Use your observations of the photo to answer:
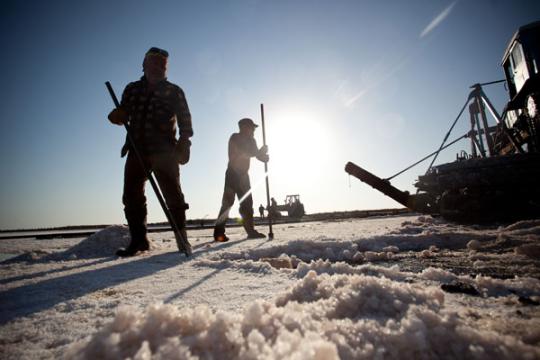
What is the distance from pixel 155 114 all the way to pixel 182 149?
0.51 m

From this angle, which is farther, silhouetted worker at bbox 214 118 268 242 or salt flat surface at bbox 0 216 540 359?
silhouetted worker at bbox 214 118 268 242

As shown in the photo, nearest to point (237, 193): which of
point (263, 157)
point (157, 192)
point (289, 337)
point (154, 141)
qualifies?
point (263, 157)

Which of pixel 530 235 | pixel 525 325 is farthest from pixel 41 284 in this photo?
pixel 530 235

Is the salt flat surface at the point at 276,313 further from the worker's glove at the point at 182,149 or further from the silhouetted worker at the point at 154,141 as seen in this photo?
the worker's glove at the point at 182,149

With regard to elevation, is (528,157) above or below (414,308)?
above

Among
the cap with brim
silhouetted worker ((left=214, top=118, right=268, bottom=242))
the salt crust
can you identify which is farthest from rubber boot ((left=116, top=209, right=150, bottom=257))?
the cap with brim

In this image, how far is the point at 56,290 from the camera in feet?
4.45

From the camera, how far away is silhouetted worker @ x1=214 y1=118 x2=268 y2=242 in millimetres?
5051

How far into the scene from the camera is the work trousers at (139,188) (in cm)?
302

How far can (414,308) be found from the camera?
791 millimetres

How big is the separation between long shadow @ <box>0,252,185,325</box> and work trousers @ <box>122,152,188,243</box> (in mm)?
1145

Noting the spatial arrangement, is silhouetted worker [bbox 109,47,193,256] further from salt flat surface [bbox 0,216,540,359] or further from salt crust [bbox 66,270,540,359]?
salt crust [bbox 66,270,540,359]

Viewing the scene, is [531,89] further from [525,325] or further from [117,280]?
[117,280]

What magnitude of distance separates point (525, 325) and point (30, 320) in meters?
1.54
